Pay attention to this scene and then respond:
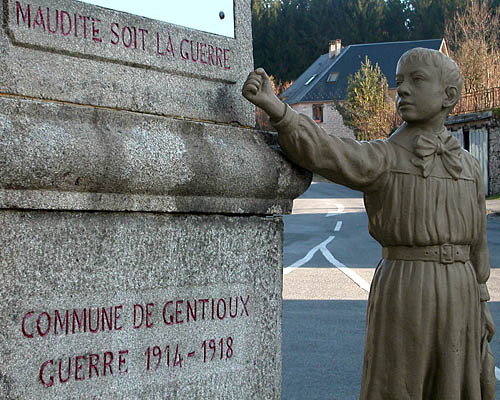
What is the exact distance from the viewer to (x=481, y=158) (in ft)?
Result: 88.8

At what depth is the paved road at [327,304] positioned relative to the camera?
249 inches

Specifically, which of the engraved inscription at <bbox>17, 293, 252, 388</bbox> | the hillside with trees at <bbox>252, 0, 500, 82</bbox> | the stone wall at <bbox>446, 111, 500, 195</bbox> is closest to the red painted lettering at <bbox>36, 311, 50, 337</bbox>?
the engraved inscription at <bbox>17, 293, 252, 388</bbox>

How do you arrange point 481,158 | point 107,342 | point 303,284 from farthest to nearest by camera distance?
point 481,158 < point 303,284 < point 107,342

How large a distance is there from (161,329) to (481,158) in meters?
26.0

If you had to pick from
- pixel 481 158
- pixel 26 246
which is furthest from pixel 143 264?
pixel 481 158

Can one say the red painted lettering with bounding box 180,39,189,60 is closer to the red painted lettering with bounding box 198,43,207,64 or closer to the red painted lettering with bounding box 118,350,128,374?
the red painted lettering with bounding box 198,43,207,64

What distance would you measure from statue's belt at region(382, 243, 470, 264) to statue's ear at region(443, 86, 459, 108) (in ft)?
1.95

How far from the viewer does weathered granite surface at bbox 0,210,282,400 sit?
2.33 meters

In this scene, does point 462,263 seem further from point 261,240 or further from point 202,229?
point 202,229

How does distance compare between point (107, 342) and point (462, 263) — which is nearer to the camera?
point (107, 342)

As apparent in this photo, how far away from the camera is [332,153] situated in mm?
2936

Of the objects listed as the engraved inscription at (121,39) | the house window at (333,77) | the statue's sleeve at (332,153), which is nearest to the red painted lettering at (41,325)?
the engraved inscription at (121,39)

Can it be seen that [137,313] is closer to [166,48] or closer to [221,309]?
[221,309]

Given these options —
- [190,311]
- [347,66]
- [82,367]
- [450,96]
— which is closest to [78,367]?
[82,367]
